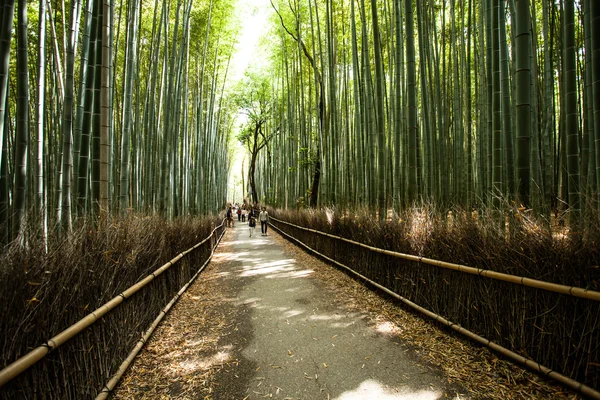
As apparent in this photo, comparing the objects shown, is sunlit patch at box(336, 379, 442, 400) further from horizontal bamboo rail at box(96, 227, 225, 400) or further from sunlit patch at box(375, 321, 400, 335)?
horizontal bamboo rail at box(96, 227, 225, 400)

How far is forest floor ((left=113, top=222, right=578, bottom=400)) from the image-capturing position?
194 cm

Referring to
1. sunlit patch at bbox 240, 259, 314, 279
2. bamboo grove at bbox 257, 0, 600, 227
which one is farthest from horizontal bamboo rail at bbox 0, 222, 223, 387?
sunlit patch at bbox 240, 259, 314, 279

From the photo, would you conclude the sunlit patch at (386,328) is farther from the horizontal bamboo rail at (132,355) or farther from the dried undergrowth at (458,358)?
the horizontal bamboo rail at (132,355)

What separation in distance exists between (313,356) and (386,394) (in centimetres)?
64

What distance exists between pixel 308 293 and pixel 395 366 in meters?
2.00

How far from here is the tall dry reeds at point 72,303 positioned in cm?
132

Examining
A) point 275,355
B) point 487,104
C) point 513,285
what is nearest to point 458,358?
point 513,285

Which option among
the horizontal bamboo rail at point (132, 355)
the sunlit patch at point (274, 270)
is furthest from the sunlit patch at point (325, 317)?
the sunlit patch at point (274, 270)

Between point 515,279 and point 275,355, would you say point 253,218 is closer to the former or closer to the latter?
point 275,355

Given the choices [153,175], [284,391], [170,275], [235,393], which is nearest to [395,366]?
[284,391]

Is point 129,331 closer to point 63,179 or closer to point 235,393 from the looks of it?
point 235,393

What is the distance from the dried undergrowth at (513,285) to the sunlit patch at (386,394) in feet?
2.10

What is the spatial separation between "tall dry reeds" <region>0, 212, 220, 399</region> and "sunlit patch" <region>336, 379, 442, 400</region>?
135cm

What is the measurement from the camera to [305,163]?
988cm
